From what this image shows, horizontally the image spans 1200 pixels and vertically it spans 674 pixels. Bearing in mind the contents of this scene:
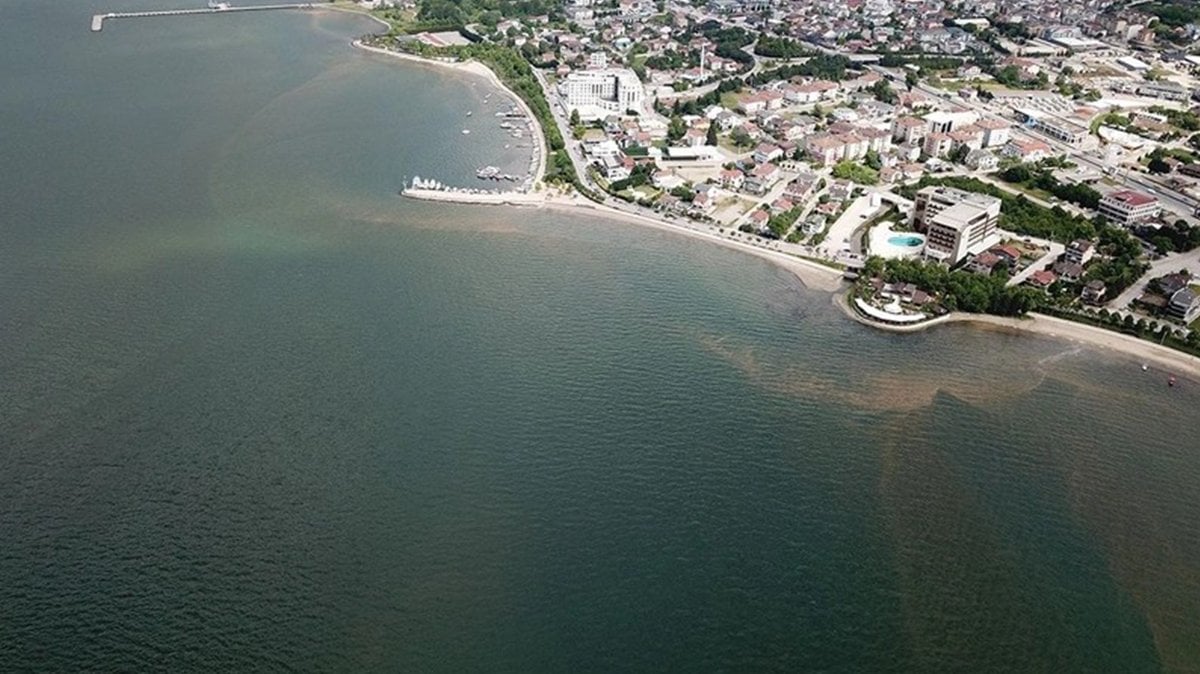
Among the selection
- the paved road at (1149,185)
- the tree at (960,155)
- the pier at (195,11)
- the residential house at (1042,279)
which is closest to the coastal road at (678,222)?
the residential house at (1042,279)

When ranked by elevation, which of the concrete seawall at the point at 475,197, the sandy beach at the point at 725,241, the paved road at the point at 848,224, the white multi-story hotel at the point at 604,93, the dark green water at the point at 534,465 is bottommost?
the dark green water at the point at 534,465

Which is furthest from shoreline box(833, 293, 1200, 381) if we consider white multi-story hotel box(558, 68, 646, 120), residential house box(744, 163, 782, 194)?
white multi-story hotel box(558, 68, 646, 120)

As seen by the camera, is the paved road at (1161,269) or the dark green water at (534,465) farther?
the paved road at (1161,269)

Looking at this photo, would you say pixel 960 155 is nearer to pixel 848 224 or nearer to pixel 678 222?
pixel 848 224

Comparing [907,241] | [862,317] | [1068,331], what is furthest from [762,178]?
[1068,331]

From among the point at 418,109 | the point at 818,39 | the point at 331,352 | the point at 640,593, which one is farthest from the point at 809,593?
the point at 818,39

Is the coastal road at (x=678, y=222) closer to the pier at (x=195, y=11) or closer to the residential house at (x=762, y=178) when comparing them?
the residential house at (x=762, y=178)

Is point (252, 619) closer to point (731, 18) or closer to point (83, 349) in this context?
point (83, 349)
